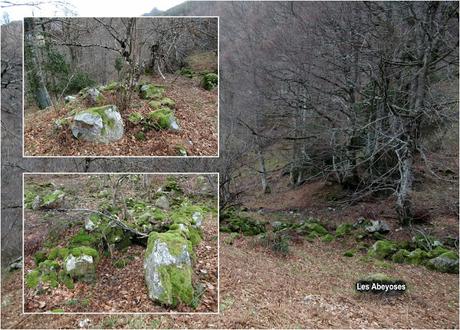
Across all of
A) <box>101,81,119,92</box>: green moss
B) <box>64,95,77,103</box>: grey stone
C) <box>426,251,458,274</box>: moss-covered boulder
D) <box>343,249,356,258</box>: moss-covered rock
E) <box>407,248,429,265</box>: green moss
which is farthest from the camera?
<box>343,249,356,258</box>: moss-covered rock

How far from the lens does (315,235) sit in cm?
768

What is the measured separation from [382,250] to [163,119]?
4.65 m

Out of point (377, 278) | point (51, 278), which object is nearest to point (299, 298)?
point (377, 278)

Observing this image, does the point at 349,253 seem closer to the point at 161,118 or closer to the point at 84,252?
the point at 161,118

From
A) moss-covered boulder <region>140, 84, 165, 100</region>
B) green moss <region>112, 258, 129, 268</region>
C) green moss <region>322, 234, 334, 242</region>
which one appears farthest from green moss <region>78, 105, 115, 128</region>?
green moss <region>322, 234, 334, 242</region>

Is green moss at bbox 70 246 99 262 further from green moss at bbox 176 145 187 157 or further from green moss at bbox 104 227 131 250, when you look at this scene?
green moss at bbox 176 145 187 157

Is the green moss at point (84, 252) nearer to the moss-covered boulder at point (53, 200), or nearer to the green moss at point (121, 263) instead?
the green moss at point (121, 263)

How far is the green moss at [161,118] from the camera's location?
390cm

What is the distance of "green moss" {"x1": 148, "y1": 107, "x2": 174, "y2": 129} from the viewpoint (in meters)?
3.90

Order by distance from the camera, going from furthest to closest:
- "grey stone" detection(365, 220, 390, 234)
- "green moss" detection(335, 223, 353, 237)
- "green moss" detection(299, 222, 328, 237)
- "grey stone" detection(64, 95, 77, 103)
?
"green moss" detection(299, 222, 328, 237) < "green moss" detection(335, 223, 353, 237) < "grey stone" detection(365, 220, 390, 234) < "grey stone" detection(64, 95, 77, 103)

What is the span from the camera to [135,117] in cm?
385

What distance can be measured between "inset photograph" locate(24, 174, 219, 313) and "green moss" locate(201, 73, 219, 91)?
945 mm

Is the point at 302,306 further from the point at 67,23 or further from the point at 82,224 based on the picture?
the point at 67,23

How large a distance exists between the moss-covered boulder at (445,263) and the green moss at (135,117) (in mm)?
5098
